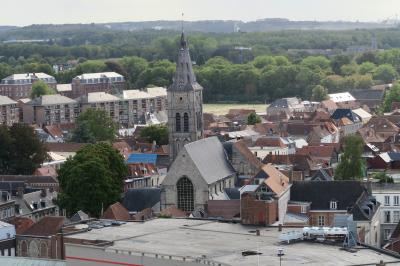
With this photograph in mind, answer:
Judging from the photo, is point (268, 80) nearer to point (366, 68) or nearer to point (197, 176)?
point (366, 68)

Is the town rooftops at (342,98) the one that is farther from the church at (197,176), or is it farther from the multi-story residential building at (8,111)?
the church at (197,176)

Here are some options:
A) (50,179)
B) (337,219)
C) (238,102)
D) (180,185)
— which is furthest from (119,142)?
(238,102)

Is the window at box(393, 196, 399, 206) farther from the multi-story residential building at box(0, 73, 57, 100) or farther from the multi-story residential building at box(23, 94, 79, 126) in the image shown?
the multi-story residential building at box(0, 73, 57, 100)

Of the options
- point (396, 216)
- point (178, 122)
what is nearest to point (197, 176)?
point (396, 216)

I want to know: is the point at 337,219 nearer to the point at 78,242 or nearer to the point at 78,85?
the point at 78,242

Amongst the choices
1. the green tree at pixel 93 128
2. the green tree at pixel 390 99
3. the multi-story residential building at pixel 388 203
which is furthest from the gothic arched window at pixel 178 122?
the green tree at pixel 390 99
